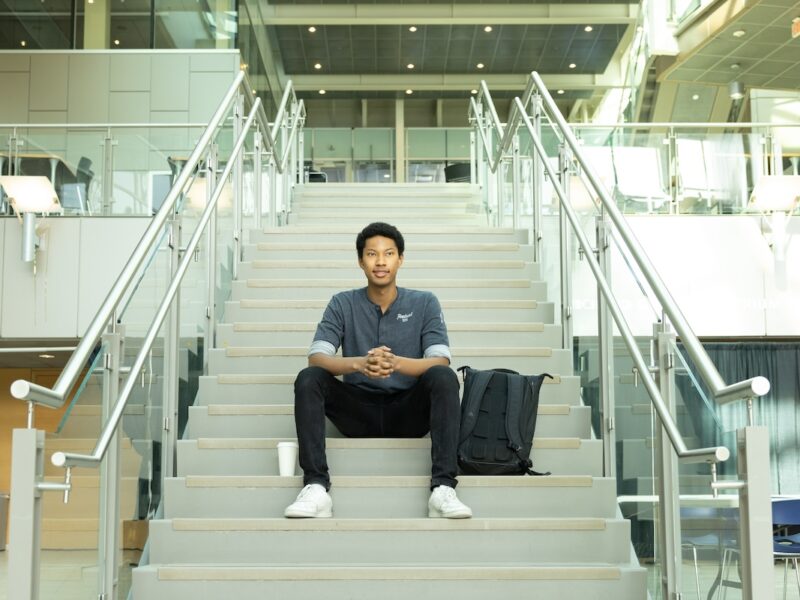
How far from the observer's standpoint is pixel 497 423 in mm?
3701

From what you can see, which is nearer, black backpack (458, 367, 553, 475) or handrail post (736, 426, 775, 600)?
handrail post (736, 426, 775, 600)

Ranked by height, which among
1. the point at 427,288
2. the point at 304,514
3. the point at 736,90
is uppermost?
the point at 736,90

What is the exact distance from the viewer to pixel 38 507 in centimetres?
243

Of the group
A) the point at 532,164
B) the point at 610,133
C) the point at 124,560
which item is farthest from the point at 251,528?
the point at 610,133

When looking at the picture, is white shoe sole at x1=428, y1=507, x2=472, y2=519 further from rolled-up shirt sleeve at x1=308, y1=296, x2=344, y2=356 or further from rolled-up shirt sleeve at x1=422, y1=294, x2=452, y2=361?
rolled-up shirt sleeve at x1=308, y1=296, x2=344, y2=356

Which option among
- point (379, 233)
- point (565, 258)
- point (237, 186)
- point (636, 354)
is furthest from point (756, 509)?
point (237, 186)

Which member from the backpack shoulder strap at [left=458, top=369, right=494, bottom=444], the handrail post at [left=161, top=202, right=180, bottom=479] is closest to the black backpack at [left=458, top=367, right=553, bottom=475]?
the backpack shoulder strap at [left=458, top=369, right=494, bottom=444]

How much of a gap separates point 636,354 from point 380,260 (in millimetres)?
1051

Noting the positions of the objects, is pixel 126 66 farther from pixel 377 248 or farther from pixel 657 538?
pixel 657 538

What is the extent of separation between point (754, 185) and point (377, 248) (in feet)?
17.3

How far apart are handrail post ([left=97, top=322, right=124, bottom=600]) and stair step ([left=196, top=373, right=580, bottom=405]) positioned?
1.10 m

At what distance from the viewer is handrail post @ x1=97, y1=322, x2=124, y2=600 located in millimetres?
3006

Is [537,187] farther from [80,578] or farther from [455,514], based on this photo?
[80,578]

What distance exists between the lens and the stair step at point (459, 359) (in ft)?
14.5
